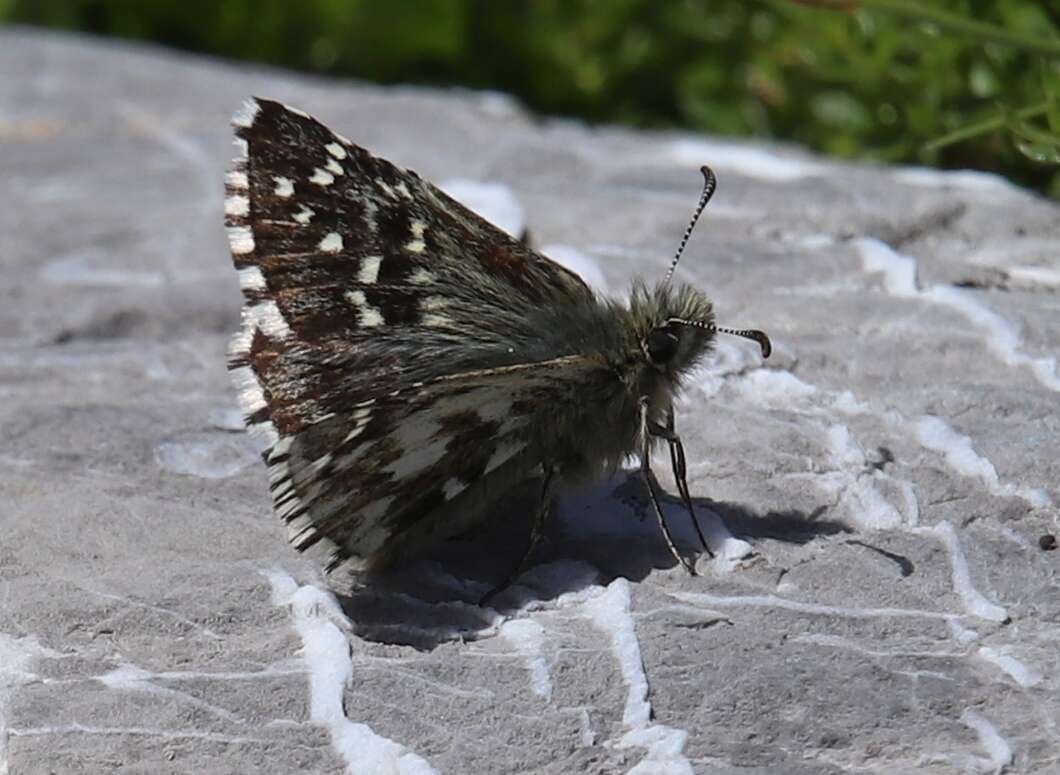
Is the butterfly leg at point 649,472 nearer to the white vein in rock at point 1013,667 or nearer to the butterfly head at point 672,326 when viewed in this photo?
the butterfly head at point 672,326

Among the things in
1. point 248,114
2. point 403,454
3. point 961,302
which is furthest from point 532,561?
point 961,302

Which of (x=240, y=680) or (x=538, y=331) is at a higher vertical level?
(x=538, y=331)

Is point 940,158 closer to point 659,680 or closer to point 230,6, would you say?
point 659,680

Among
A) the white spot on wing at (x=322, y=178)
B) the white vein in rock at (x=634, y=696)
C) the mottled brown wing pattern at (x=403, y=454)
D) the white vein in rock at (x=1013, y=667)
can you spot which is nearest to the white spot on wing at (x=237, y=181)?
the white spot on wing at (x=322, y=178)

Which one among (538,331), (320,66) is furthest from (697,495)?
(320,66)

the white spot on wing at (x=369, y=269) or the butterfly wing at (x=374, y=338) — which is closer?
the butterfly wing at (x=374, y=338)

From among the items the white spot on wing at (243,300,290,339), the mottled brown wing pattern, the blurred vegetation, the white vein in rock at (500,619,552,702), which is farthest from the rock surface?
the white spot on wing at (243,300,290,339)
